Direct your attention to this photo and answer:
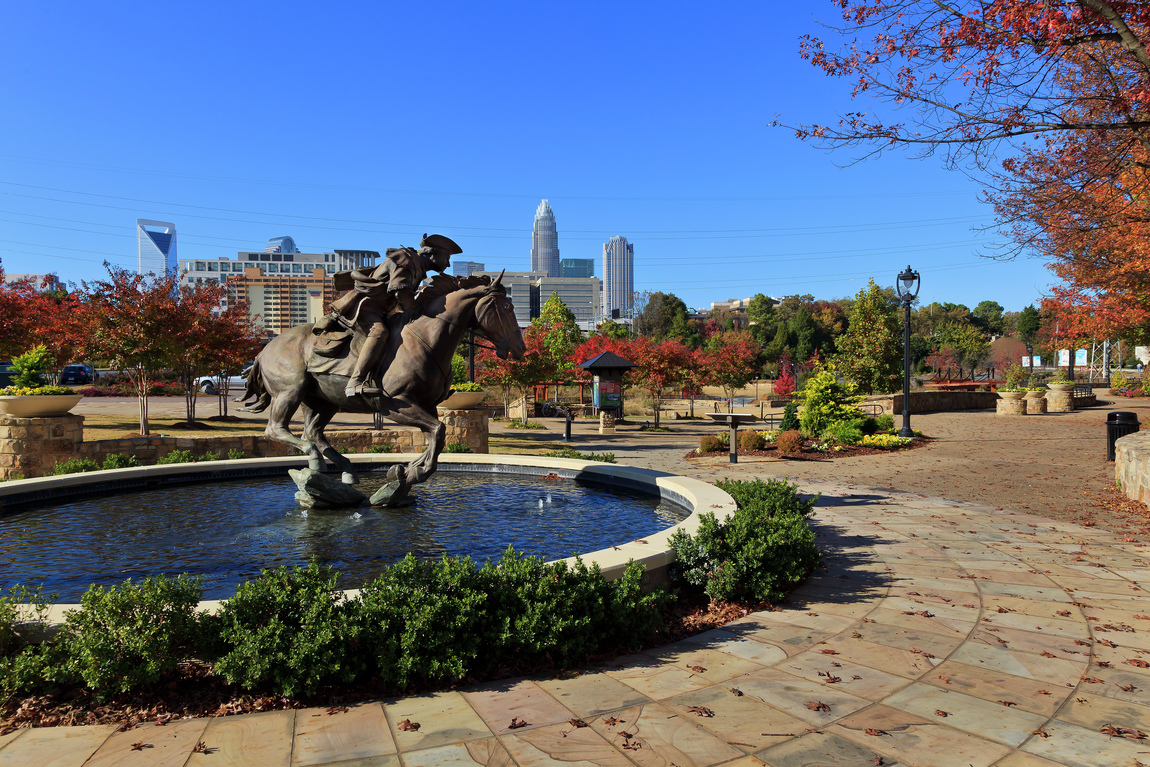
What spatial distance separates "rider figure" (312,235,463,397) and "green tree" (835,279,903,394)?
3902 centimetres

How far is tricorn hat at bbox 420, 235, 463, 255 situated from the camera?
345 inches

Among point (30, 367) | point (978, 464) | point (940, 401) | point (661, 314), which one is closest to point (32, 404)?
point (30, 367)

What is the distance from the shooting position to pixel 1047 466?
15977mm

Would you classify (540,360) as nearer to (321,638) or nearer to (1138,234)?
(1138,234)

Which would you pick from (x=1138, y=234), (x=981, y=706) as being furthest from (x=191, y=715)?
(x=1138, y=234)

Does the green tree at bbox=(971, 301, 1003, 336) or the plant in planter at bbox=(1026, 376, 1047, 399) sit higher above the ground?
the green tree at bbox=(971, 301, 1003, 336)

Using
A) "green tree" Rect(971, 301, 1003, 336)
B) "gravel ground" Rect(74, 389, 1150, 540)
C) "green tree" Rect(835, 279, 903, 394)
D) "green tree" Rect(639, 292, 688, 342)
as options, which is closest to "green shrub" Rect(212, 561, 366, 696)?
"gravel ground" Rect(74, 389, 1150, 540)

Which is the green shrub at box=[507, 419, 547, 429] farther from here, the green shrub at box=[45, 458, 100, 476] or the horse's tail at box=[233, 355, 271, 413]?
the horse's tail at box=[233, 355, 271, 413]

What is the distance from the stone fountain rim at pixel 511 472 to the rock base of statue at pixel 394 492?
11.3 feet

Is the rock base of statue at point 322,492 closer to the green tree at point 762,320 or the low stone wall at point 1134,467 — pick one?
the low stone wall at point 1134,467

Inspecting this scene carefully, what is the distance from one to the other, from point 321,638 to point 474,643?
983mm

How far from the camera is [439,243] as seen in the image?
8.87 meters

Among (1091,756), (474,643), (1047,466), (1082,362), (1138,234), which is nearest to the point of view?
(1091,756)

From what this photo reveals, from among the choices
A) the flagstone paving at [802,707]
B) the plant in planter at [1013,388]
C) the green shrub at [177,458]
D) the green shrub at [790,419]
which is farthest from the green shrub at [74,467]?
the plant in planter at [1013,388]
